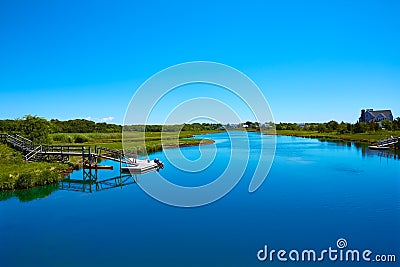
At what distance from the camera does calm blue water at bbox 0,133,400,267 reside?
10500 mm

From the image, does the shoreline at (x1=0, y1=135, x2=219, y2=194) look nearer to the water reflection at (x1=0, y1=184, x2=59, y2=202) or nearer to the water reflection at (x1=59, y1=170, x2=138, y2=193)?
the water reflection at (x1=0, y1=184, x2=59, y2=202)

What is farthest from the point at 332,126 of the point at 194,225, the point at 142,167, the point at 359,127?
the point at 194,225

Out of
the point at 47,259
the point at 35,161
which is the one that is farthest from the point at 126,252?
the point at 35,161

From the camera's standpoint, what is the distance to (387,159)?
3444 cm

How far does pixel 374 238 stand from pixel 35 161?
24.2 metres

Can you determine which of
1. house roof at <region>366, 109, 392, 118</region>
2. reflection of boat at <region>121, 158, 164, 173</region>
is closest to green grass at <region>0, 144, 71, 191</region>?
reflection of boat at <region>121, 158, 164, 173</region>

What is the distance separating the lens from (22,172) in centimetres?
2081

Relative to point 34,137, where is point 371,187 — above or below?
below

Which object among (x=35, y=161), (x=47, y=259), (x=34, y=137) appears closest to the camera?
(x=47, y=259)

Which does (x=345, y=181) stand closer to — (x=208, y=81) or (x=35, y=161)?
(x=208, y=81)

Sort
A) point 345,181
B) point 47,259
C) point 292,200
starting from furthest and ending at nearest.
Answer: point 345,181
point 292,200
point 47,259

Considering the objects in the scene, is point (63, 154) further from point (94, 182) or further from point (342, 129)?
point (342, 129)

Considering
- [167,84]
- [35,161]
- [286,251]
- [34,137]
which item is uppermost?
[167,84]

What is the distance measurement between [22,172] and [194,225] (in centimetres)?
1376
